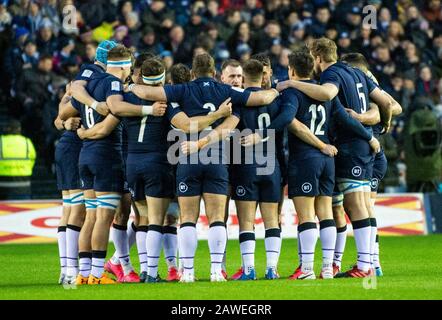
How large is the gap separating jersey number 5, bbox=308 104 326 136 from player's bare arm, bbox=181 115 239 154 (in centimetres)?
88

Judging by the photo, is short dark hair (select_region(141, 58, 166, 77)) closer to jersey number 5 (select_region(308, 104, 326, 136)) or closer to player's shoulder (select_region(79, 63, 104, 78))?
player's shoulder (select_region(79, 63, 104, 78))

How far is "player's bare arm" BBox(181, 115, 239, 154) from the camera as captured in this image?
40.6ft

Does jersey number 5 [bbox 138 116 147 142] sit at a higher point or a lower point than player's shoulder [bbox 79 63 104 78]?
lower

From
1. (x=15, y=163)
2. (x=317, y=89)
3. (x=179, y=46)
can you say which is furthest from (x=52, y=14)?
(x=317, y=89)

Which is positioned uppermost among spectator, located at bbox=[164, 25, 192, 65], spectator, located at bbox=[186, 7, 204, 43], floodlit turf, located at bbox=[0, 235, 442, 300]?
spectator, located at bbox=[186, 7, 204, 43]

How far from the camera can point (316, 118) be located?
1280cm

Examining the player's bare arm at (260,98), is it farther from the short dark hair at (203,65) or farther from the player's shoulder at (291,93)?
the short dark hair at (203,65)

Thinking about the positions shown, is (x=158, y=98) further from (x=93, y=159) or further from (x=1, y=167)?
(x=1, y=167)

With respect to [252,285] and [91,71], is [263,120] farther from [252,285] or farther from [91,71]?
[91,71]

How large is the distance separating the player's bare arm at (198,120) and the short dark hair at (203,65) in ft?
1.27

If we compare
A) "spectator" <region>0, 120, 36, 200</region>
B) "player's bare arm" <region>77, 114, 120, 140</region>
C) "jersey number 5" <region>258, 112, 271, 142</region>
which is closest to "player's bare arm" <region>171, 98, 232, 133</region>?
"jersey number 5" <region>258, 112, 271, 142</region>

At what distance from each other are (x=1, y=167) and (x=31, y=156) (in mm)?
592

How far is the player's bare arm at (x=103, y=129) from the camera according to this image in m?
12.5
